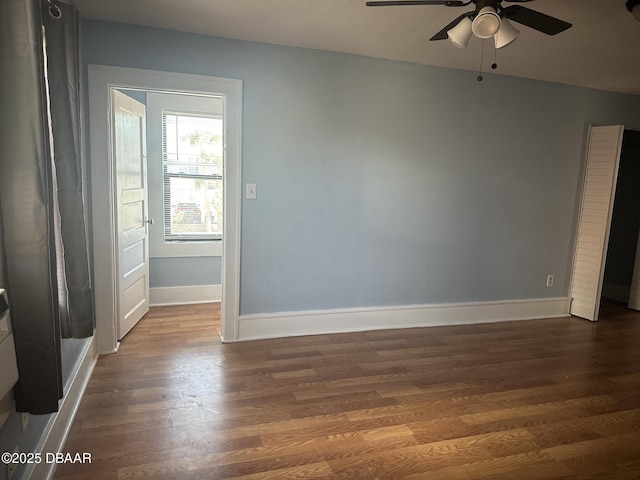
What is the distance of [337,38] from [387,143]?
1.00 metres

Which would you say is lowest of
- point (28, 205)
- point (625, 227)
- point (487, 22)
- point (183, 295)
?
point (183, 295)

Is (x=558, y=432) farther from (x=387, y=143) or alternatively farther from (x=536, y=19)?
(x=387, y=143)

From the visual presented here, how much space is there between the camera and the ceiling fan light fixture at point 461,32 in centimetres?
204

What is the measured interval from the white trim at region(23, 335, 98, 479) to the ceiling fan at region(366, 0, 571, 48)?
2474 mm

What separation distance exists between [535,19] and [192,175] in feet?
11.3

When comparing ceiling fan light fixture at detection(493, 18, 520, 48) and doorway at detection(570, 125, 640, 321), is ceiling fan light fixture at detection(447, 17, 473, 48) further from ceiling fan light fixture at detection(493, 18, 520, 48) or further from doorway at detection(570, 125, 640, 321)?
doorway at detection(570, 125, 640, 321)

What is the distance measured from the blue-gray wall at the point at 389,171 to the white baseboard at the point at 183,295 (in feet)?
0.65

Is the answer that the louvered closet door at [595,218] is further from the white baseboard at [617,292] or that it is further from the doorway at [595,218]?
the white baseboard at [617,292]

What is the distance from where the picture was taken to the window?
4320mm

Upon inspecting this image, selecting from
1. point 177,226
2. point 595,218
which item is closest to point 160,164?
point 177,226

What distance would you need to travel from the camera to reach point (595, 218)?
4.29 meters

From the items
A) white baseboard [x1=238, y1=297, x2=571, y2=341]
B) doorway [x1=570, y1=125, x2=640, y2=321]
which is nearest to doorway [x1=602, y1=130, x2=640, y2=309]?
doorway [x1=570, y1=125, x2=640, y2=321]

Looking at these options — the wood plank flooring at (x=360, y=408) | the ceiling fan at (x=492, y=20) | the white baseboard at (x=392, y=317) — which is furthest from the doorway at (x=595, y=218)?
the ceiling fan at (x=492, y=20)

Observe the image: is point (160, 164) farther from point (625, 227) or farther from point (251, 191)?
point (625, 227)
